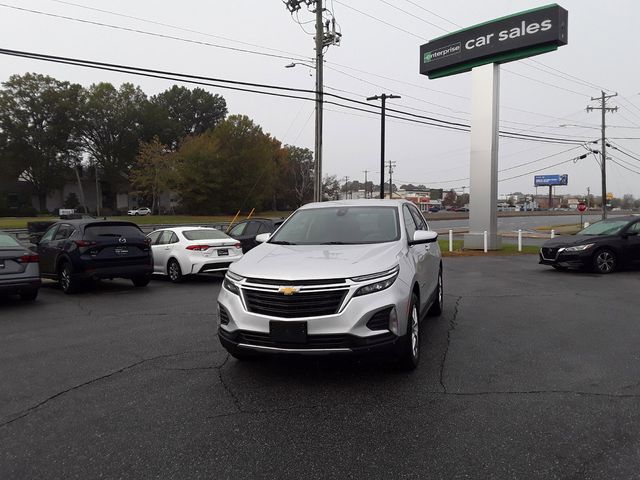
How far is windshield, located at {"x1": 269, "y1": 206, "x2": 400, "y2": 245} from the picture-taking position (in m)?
5.62

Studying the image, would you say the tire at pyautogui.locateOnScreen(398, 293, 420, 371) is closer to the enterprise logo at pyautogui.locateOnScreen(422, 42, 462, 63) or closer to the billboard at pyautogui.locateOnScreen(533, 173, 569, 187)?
the enterprise logo at pyautogui.locateOnScreen(422, 42, 462, 63)

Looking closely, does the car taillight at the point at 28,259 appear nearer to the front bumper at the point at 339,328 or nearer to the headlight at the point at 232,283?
the headlight at the point at 232,283

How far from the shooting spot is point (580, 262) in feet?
42.6

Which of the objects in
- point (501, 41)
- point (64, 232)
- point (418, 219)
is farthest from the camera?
point (501, 41)

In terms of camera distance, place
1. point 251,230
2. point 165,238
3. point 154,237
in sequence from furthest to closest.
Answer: point 251,230
point 154,237
point 165,238

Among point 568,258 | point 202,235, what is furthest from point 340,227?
point 568,258

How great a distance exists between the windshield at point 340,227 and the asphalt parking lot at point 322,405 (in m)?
1.34

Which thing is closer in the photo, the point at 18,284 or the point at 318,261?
the point at 318,261

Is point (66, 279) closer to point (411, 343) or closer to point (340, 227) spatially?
point (340, 227)

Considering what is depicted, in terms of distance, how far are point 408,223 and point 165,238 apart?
834 centimetres

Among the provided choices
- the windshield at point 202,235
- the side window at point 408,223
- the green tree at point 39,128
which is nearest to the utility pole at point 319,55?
the windshield at point 202,235

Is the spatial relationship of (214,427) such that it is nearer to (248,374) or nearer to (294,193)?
(248,374)

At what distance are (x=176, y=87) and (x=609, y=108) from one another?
7453cm

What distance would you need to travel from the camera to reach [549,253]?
44.2 feet
